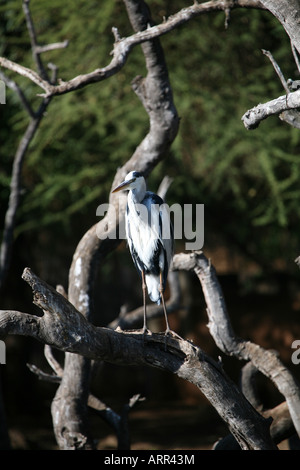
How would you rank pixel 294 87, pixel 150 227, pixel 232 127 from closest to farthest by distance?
pixel 294 87, pixel 150 227, pixel 232 127

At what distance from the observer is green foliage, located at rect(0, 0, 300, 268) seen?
196 inches

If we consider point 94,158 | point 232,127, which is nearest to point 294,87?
point 232,127

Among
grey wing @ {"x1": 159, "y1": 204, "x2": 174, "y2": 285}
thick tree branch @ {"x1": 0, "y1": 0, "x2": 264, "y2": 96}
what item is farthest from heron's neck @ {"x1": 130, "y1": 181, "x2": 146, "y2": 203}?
thick tree branch @ {"x1": 0, "y1": 0, "x2": 264, "y2": 96}

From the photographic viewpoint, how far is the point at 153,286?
283cm

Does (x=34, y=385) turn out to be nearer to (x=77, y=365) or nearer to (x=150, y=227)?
(x=77, y=365)

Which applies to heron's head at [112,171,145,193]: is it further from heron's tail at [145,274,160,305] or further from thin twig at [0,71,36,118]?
thin twig at [0,71,36,118]

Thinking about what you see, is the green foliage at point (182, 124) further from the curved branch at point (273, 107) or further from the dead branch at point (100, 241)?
the curved branch at point (273, 107)

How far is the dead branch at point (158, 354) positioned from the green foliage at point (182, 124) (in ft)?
8.55

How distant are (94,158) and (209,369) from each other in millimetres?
3369

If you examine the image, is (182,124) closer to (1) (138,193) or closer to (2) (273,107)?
(1) (138,193)

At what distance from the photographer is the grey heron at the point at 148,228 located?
2637mm

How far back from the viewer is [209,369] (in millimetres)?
2383

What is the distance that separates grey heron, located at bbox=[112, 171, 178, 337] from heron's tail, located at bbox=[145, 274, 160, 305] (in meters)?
0.04

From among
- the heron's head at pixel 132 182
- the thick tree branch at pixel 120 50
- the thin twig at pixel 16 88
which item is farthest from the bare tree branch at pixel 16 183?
the heron's head at pixel 132 182
